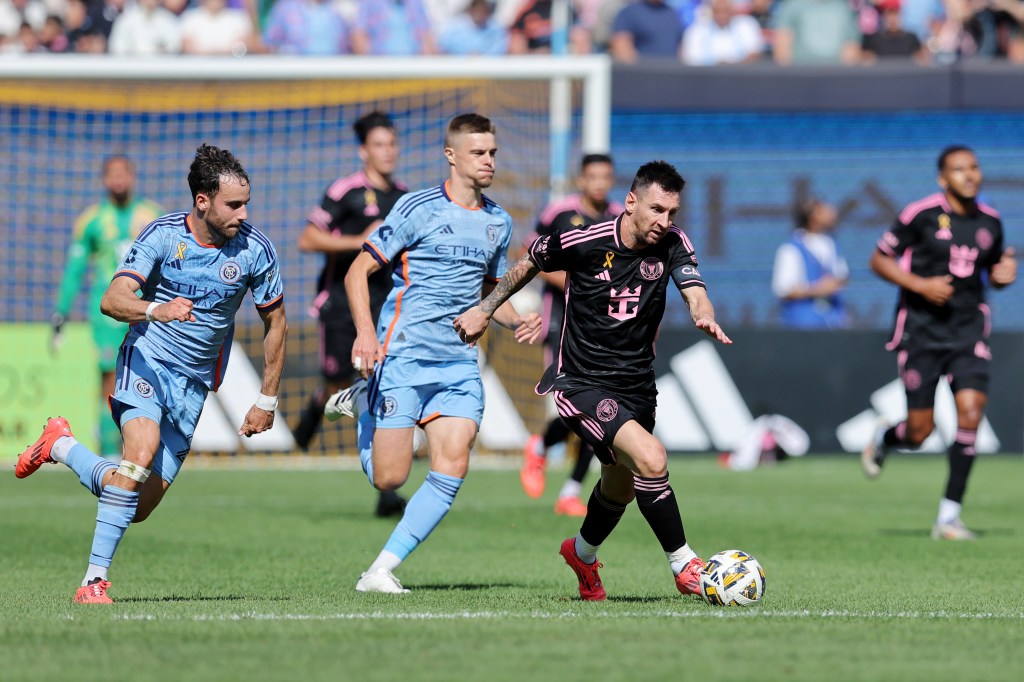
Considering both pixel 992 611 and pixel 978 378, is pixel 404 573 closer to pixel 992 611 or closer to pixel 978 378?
pixel 992 611

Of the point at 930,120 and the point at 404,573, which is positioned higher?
the point at 930,120

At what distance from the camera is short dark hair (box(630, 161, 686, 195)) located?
7.58 metres

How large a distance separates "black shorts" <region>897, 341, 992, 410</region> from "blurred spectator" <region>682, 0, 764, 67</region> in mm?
10337

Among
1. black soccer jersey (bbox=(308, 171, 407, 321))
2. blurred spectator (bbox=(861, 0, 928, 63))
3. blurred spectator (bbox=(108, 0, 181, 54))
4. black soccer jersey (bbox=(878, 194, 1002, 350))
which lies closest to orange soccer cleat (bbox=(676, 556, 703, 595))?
black soccer jersey (bbox=(878, 194, 1002, 350))

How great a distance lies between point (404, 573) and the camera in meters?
9.31

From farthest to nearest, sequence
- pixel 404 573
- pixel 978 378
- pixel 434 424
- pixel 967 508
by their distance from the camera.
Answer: pixel 967 508
pixel 978 378
pixel 404 573
pixel 434 424

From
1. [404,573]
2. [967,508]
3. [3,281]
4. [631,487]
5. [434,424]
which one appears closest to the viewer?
[631,487]

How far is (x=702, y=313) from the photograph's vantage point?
24.0 feet

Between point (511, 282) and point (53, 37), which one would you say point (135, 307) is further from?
point (53, 37)

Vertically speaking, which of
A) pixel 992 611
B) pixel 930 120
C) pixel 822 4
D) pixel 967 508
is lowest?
pixel 967 508

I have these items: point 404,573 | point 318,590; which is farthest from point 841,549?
point 318,590

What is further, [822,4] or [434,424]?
[822,4]

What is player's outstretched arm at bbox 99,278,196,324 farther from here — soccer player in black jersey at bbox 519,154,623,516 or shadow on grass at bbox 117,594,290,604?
soccer player in black jersey at bbox 519,154,623,516

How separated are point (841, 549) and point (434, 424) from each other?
3422mm
